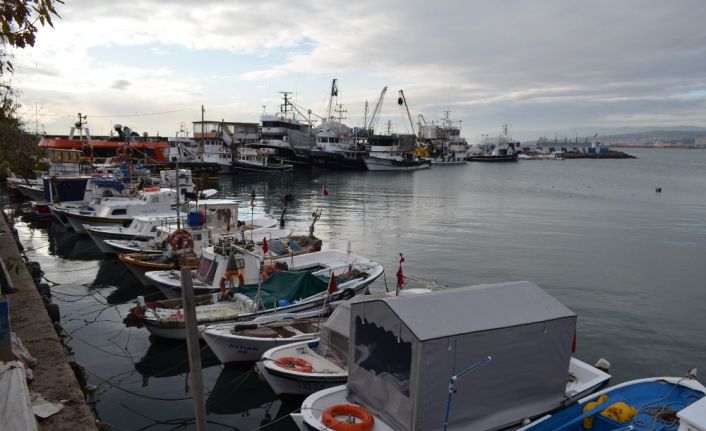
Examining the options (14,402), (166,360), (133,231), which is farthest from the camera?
(133,231)

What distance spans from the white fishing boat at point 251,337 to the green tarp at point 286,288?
1.15 metres

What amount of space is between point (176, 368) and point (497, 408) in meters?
10.2

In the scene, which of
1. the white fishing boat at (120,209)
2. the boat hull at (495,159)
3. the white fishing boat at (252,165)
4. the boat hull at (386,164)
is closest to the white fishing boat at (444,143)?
the boat hull at (495,159)

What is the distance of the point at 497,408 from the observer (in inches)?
375

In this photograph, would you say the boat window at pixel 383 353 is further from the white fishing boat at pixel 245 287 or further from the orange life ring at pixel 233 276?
the orange life ring at pixel 233 276

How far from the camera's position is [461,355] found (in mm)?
8992

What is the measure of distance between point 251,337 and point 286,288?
10.4 feet

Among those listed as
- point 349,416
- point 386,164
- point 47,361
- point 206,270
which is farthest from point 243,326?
point 386,164

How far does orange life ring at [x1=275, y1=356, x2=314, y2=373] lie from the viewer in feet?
40.3

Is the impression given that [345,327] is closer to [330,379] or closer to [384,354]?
[330,379]

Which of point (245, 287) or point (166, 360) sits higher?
point (245, 287)

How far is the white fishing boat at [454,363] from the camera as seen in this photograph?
880 centimetres

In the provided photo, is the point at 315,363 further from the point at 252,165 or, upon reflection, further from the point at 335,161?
the point at 335,161

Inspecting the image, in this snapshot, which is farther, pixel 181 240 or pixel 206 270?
pixel 181 240
